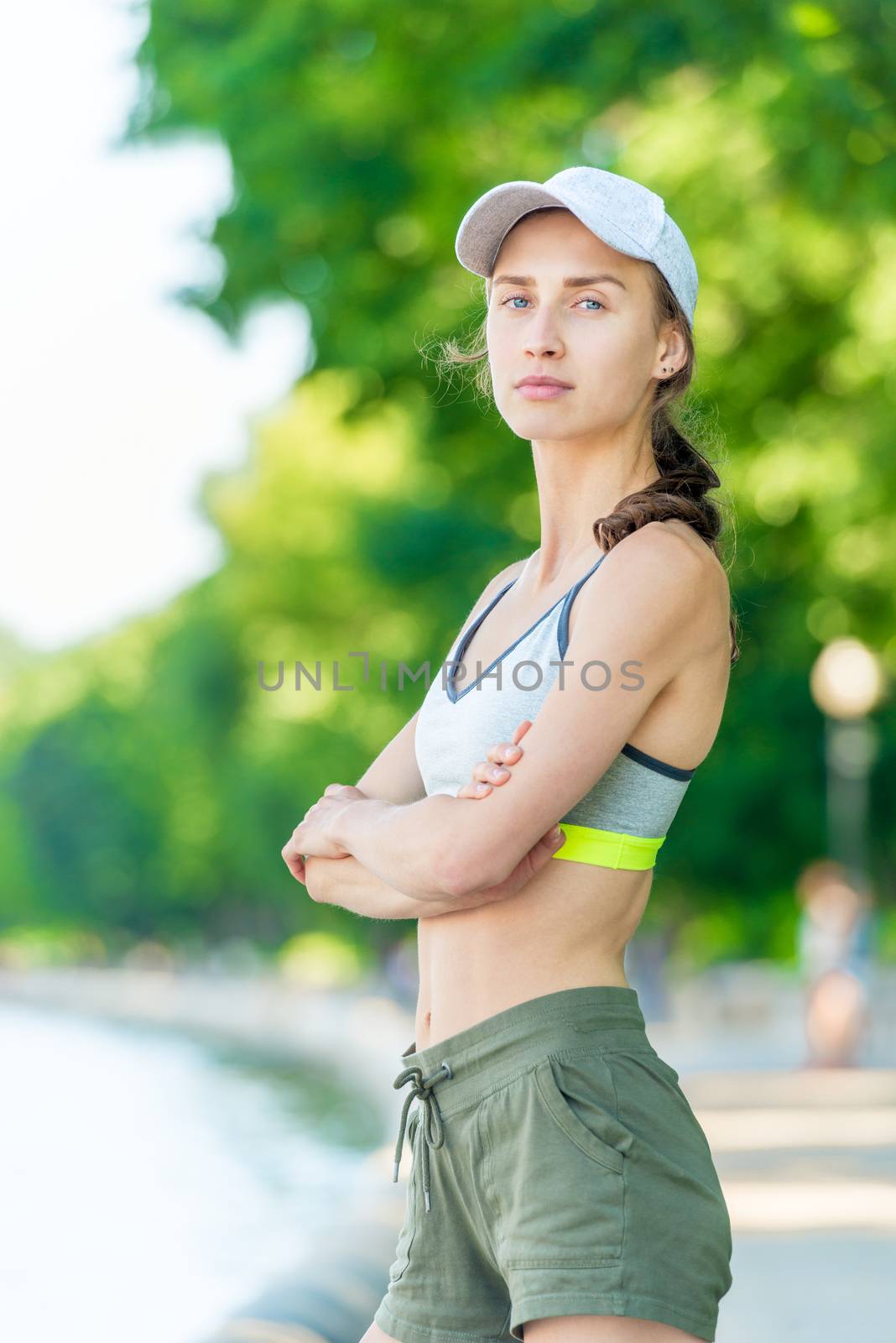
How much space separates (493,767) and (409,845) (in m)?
0.17

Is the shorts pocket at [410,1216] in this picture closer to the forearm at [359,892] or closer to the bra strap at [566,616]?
the forearm at [359,892]

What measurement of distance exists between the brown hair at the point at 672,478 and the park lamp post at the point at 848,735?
15.1 meters

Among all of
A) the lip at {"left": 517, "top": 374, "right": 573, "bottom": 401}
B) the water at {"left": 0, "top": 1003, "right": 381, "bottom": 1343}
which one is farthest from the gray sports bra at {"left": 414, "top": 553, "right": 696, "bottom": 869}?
the water at {"left": 0, "top": 1003, "right": 381, "bottom": 1343}

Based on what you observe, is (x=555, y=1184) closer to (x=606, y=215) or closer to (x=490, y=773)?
(x=490, y=773)

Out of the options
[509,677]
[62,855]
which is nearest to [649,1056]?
[509,677]

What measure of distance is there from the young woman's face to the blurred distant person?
1329 centimetres

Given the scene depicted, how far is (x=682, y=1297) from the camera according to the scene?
95.3 inches

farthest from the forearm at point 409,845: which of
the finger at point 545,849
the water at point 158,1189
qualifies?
the water at point 158,1189

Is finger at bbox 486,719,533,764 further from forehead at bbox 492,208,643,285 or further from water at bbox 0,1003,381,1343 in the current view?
water at bbox 0,1003,381,1343

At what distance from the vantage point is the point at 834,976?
15.8 m

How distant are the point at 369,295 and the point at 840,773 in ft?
38.4

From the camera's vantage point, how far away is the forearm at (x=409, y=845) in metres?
2.56

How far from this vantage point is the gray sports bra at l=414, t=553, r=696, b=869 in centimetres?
260

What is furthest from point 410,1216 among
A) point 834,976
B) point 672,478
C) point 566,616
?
point 834,976
